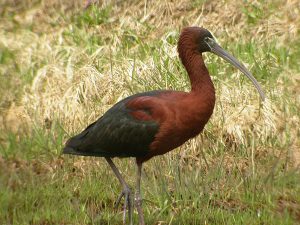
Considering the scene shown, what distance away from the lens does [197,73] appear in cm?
680

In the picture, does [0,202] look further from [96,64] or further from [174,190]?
[96,64]

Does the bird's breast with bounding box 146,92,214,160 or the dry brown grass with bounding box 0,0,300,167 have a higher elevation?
the dry brown grass with bounding box 0,0,300,167

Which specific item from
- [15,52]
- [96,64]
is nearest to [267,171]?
[96,64]

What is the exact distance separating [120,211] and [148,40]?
3.91 meters

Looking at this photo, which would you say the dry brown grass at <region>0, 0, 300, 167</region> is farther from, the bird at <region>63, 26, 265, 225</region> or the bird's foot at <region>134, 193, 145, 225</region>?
the bird's foot at <region>134, 193, 145, 225</region>

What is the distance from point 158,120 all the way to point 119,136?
1.46ft

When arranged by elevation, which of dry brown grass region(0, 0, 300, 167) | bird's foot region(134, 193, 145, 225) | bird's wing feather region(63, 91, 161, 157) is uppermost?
dry brown grass region(0, 0, 300, 167)

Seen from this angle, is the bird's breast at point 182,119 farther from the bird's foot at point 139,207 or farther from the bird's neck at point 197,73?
the bird's foot at point 139,207

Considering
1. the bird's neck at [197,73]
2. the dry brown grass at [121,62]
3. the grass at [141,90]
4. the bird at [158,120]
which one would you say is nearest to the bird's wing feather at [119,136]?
the bird at [158,120]

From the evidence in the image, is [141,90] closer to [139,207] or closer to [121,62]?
[121,62]

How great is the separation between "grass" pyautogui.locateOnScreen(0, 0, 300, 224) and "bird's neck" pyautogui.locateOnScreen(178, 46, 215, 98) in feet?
3.64

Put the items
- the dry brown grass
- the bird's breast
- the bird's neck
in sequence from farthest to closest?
the dry brown grass → the bird's neck → the bird's breast

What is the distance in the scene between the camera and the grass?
24.5 feet

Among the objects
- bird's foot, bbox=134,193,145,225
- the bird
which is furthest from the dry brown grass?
bird's foot, bbox=134,193,145,225
